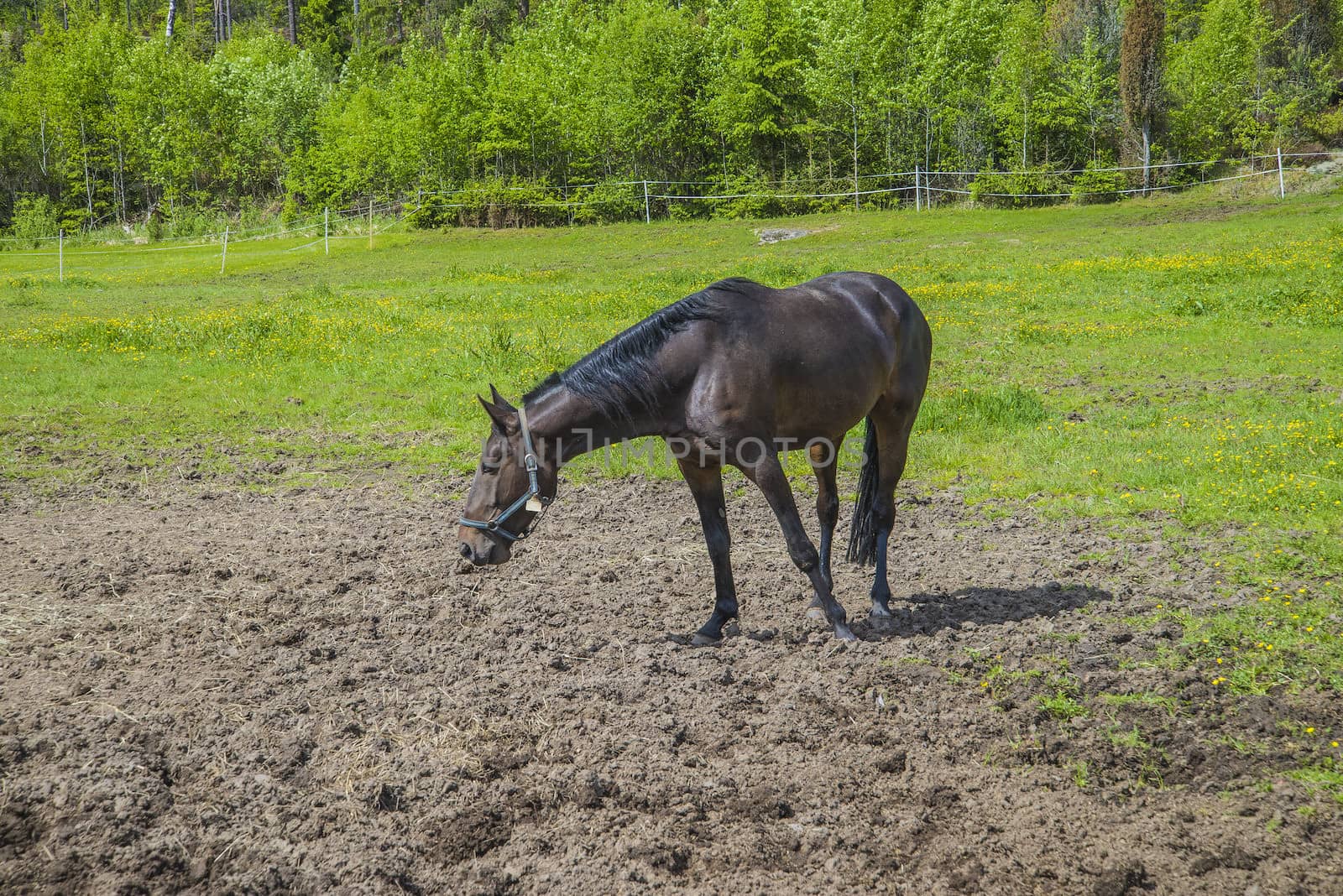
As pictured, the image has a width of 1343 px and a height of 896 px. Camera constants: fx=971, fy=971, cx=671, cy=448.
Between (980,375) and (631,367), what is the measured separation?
28.8ft

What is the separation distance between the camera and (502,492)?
18.1 ft

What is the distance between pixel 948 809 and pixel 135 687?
4.27 m

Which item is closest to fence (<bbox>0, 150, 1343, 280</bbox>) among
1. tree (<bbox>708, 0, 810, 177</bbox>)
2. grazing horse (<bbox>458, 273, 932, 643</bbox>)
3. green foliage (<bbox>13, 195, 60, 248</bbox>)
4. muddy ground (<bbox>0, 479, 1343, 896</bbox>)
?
green foliage (<bbox>13, 195, 60, 248</bbox>)

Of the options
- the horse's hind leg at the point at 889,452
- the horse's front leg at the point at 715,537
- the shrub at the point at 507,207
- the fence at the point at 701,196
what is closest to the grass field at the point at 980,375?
the horse's hind leg at the point at 889,452

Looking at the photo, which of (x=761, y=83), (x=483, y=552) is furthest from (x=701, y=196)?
(x=483, y=552)

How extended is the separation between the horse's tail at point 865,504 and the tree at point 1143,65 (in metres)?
41.8

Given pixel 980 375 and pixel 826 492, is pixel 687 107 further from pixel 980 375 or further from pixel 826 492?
pixel 826 492

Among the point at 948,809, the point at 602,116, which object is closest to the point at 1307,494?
the point at 948,809

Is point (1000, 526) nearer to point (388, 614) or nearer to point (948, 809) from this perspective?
point (948, 809)

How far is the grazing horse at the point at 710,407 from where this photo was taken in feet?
18.2

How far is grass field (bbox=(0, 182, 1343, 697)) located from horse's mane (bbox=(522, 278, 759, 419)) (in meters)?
3.24

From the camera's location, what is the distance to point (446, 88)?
49.4 m

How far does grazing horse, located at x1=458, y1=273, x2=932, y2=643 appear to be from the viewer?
5.54 metres

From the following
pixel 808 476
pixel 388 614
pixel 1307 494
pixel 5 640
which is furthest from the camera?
pixel 808 476
